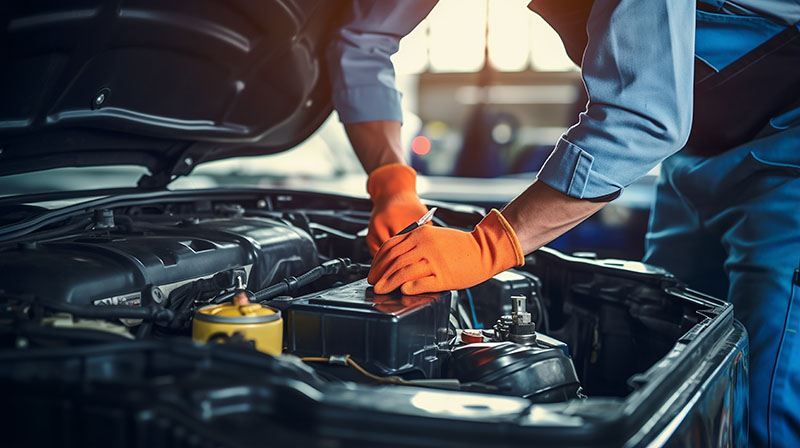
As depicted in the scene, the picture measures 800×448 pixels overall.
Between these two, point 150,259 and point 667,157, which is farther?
point 667,157

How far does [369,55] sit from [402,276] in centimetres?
81

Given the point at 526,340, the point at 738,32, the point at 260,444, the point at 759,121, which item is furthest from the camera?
the point at 759,121

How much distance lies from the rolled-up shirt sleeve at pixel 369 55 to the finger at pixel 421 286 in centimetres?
74

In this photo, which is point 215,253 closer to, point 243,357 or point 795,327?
point 243,357

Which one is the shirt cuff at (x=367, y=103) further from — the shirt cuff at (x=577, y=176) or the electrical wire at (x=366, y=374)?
the electrical wire at (x=366, y=374)

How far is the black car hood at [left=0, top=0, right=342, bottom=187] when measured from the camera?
118 cm

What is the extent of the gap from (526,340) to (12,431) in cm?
80

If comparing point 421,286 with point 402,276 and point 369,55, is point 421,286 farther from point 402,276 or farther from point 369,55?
point 369,55

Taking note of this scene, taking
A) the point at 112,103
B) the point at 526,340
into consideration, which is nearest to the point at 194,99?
the point at 112,103

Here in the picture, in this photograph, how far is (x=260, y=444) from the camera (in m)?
0.64

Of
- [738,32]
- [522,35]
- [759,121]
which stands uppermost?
[522,35]

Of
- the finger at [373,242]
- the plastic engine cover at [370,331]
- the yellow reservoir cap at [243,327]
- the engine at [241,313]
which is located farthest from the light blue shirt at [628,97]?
the yellow reservoir cap at [243,327]

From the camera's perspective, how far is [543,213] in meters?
1.24

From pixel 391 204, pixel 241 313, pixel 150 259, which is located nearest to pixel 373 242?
pixel 391 204
